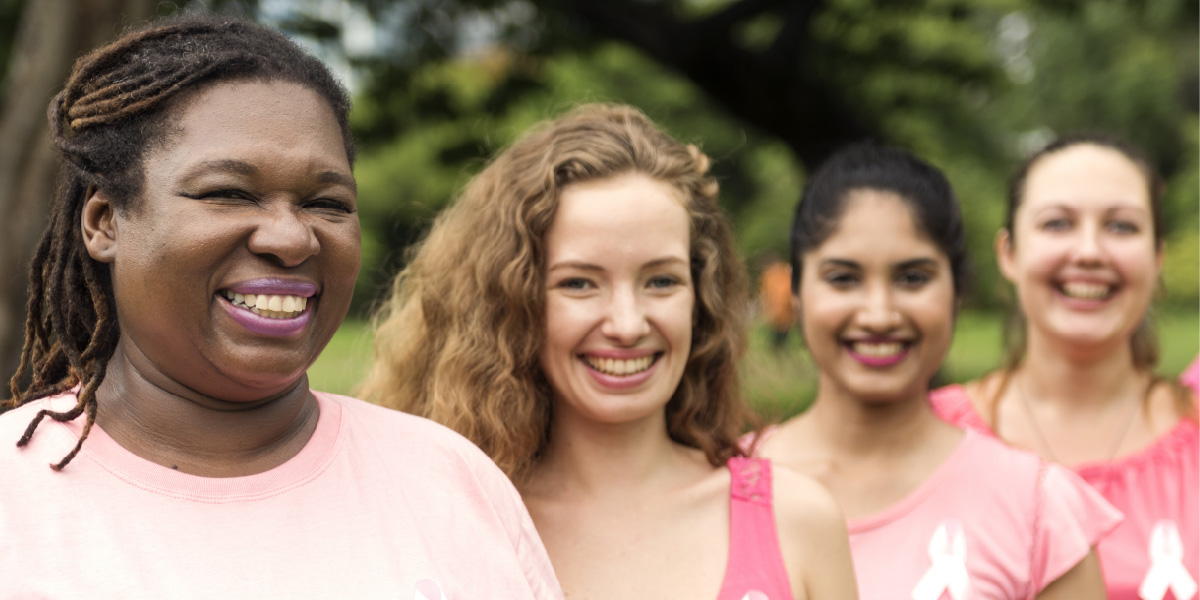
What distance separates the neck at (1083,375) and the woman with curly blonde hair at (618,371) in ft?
4.61

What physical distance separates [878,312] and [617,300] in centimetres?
85

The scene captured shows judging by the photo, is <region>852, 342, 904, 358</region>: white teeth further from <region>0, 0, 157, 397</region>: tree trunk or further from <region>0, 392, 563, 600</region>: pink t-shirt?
<region>0, 0, 157, 397</region>: tree trunk

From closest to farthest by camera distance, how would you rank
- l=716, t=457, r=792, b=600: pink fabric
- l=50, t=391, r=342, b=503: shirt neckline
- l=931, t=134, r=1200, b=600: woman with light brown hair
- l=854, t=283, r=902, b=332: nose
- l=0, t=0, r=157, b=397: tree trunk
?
1. l=50, t=391, r=342, b=503: shirt neckline
2. l=716, t=457, r=792, b=600: pink fabric
3. l=854, t=283, r=902, b=332: nose
4. l=931, t=134, r=1200, b=600: woman with light brown hair
5. l=0, t=0, r=157, b=397: tree trunk

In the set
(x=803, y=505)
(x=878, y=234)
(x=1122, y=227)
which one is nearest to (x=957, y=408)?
(x=1122, y=227)

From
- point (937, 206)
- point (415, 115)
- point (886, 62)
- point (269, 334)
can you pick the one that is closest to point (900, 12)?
point (886, 62)

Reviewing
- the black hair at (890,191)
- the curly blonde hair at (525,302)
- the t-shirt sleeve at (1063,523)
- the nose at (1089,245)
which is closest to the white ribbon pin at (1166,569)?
the t-shirt sleeve at (1063,523)

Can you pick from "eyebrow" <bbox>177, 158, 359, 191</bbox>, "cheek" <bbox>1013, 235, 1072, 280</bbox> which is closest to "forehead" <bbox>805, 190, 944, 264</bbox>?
"cheek" <bbox>1013, 235, 1072, 280</bbox>

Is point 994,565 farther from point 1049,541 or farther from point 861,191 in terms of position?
point 861,191

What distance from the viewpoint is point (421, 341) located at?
309cm

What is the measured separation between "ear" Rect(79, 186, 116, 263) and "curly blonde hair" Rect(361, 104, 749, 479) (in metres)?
1.06

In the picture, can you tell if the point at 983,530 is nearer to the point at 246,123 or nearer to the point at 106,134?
the point at 246,123

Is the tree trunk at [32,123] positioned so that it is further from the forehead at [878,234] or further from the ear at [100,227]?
the ear at [100,227]

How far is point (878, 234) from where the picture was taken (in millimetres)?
3117

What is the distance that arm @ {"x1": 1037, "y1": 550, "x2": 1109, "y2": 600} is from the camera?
2846mm
